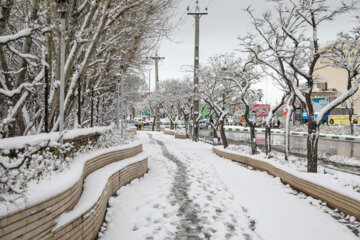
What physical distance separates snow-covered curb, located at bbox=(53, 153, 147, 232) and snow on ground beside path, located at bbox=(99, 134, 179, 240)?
2.16ft

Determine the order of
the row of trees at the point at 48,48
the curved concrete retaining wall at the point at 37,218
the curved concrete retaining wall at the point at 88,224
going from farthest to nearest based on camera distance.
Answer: the row of trees at the point at 48,48 → the curved concrete retaining wall at the point at 88,224 → the curved concrete retaining wall at the point at 37,218

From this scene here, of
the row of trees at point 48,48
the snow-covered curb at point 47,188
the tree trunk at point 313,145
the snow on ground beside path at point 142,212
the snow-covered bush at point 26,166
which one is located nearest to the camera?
the snow-covered curb at point 47,188

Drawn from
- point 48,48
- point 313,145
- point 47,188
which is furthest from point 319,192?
point 48,48

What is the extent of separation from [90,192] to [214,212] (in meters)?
2.74

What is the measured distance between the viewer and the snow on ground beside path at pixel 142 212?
16.7 feet

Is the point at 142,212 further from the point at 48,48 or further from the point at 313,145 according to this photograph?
the point at 313,145

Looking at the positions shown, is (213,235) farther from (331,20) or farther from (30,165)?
(331,20)

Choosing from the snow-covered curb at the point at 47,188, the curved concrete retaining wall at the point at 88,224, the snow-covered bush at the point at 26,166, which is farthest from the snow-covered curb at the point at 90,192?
the snow-covered bush at the point at 26,166

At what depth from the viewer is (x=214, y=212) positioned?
6.27 metres

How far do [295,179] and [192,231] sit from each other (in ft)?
14.6

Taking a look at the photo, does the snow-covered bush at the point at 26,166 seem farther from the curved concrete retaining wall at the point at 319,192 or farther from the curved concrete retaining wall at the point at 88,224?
the curved concrete retaining wall at the point at 319,192

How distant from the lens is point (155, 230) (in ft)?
17.1

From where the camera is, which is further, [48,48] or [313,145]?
[313,145]

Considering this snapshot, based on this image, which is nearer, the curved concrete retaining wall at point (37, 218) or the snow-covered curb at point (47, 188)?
the curved concrete retaining wall at point (37, 218)
